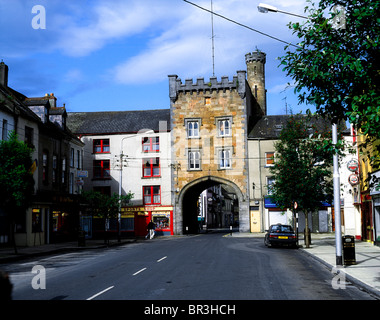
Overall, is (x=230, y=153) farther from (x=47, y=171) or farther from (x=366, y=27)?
(x=366, y=27)

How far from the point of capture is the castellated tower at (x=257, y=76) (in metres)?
58.2

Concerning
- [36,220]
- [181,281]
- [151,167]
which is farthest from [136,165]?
[181,281]

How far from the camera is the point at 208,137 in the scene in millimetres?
48656

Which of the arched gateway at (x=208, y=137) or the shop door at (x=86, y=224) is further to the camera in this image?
the arched gateway at (x=208, y=137)

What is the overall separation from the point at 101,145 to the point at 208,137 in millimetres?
12694

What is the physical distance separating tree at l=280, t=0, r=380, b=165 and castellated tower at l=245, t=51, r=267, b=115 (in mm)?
48662

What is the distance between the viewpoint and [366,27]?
941 centimetres

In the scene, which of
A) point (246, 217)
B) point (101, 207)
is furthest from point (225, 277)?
point (246, 217)

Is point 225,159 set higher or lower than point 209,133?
lower

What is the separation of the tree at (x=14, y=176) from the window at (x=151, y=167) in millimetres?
26134

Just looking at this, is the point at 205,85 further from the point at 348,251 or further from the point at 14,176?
the point at 348,251

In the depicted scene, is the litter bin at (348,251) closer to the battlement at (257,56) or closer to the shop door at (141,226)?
the shop door at (141,226)

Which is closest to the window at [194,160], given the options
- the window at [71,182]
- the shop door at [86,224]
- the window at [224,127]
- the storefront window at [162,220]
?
the window at [224,127]

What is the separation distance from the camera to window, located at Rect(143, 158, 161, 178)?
49.2m
